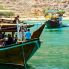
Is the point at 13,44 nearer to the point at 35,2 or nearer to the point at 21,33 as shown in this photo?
the point at 21,33

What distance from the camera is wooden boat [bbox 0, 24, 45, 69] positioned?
31188mm

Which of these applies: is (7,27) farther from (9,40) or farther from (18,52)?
(18,52)

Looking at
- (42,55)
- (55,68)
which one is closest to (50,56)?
(42,55)

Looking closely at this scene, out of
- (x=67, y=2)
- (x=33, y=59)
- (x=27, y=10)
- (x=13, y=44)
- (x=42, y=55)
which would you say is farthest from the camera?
(x=67, y=2)

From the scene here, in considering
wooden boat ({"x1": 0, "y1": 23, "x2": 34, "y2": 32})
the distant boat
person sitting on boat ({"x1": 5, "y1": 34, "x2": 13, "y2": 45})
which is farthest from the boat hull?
the distant boat

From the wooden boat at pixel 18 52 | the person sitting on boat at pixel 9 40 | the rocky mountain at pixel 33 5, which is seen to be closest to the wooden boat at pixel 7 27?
the person sitting on boat at pixel 9 40

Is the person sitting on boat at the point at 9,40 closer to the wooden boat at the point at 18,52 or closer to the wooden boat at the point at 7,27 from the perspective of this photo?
the wooden boat at the point at 18,52

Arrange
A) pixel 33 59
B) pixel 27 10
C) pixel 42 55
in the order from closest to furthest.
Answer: pixel 33 59, pixel 42 55, pixel 27 10

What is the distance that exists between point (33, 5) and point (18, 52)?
149 m

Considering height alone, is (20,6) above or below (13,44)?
below

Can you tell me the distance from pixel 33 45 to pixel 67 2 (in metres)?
152

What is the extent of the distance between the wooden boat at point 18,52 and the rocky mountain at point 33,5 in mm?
132157

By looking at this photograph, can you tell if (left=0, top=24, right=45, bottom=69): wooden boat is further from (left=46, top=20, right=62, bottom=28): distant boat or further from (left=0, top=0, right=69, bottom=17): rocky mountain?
(left=0, top=0, right=69, bottom=17): rocky mountain

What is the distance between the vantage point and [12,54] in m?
31.8
